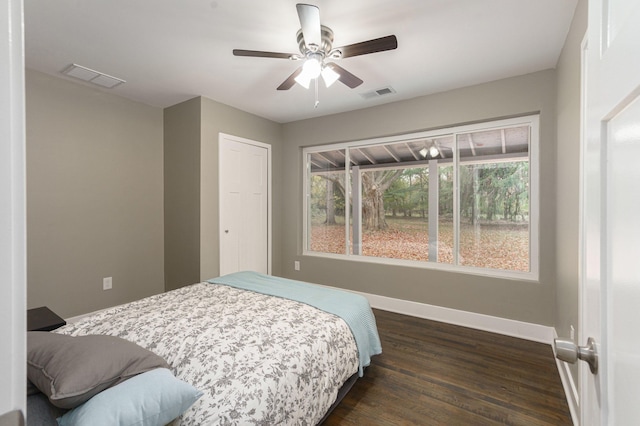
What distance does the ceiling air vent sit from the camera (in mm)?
3143

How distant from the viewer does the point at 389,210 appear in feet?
12.4

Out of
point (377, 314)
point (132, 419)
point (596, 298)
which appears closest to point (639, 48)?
point (596, 298)

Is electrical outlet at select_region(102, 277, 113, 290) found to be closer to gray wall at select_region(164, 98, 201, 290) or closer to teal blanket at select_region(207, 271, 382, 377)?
gray wall at select_region(164, 98, 201, 290)

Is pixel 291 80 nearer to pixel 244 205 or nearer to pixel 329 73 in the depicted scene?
pixel 329 73

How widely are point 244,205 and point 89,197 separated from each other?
1662 mm

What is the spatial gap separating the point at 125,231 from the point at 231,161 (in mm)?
1472

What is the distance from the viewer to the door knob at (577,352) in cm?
66

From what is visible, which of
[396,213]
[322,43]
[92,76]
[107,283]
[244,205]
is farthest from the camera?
[244,205]

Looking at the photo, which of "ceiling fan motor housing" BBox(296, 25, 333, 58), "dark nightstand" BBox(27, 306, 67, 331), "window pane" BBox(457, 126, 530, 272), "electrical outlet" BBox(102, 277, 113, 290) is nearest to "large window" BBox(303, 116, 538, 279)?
"window pane" BBox(457, 126, 530, 272)

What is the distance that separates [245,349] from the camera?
1438 millimetres

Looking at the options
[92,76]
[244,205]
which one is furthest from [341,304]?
[92,76]

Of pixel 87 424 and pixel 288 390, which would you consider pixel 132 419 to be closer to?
pixel 87 424

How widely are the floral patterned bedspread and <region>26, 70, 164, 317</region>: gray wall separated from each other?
154cm

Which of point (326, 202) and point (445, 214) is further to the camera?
point (326, 202)
